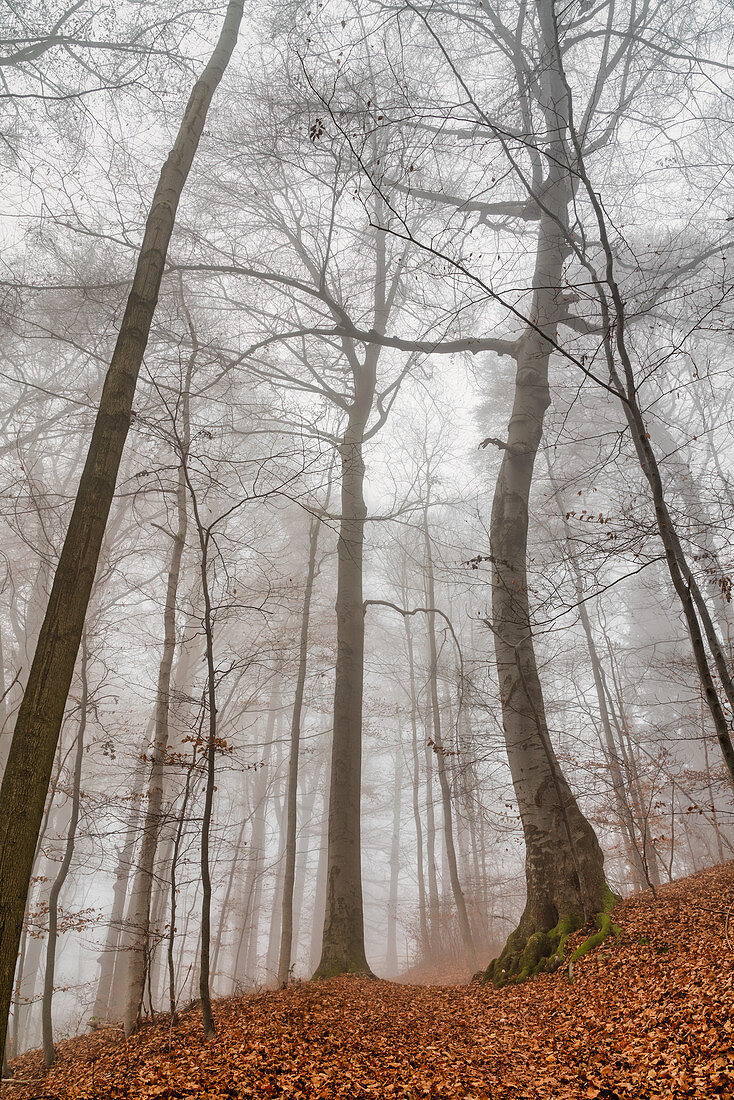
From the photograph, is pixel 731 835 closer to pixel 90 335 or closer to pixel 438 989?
pixel 438 989

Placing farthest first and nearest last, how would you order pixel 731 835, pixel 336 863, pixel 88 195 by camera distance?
1. pixel 731 835
2. pixel 336 863
3. pixel 88 195

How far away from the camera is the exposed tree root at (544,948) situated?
14.4ft

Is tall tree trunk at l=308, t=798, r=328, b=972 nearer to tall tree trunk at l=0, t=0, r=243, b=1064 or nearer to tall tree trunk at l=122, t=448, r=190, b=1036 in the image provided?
tall tree trunk at l=122, t=448, r=190, b=1036

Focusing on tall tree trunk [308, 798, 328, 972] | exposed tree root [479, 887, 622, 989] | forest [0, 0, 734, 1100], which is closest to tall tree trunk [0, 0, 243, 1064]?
forest [0, 0, 734, 1100]

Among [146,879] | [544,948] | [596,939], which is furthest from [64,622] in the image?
[544,948]

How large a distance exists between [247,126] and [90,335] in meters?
3.49

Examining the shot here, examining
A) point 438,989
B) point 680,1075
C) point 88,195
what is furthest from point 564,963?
point 88,195

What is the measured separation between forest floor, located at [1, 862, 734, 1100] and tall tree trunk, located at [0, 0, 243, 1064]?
923 mm

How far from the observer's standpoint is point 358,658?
8.17m

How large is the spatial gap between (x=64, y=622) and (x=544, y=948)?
487cm

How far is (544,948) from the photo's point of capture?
4.91m

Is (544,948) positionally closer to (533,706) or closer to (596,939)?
(596,939)

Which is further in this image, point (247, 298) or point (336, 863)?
point (247, 298)

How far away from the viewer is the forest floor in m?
2.37
